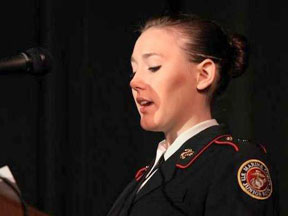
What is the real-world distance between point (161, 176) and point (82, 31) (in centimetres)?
96

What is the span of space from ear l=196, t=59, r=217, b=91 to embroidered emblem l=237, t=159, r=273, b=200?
0.62 feet

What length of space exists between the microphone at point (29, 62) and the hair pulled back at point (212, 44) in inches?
11.1

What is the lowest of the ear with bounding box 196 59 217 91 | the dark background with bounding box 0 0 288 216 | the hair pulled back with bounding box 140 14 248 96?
the dark background with bounding box 0 0 288 216

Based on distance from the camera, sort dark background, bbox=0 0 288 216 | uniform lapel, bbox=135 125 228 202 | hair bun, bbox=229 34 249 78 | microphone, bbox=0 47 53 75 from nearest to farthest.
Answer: microphone, bbox=0 47 53 75 → uniform lapel, bbox=135 125 228 202 → hair bun, bbox=229 34 249 78 → dark background, bbox=0 0 288 216

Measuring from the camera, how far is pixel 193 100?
1.09 metres

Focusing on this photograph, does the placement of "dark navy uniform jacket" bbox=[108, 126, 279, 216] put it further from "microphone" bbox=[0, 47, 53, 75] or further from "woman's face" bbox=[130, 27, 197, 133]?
"microphone" bbox=[0, 47, 53, 75]

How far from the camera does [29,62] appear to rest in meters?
0.91

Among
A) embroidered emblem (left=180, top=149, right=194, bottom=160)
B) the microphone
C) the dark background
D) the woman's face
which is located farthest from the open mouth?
the dark background

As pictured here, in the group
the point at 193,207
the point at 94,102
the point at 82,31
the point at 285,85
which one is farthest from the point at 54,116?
the point at 193,207

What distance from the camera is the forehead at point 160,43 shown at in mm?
1100

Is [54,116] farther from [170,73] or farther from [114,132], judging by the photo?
[170,73]

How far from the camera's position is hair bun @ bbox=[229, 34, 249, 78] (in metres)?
1.16

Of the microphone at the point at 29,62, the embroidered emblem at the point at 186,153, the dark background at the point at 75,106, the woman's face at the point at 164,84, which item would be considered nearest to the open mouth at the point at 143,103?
the woman's face at the point at 164,84

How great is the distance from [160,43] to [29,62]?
0.28m
